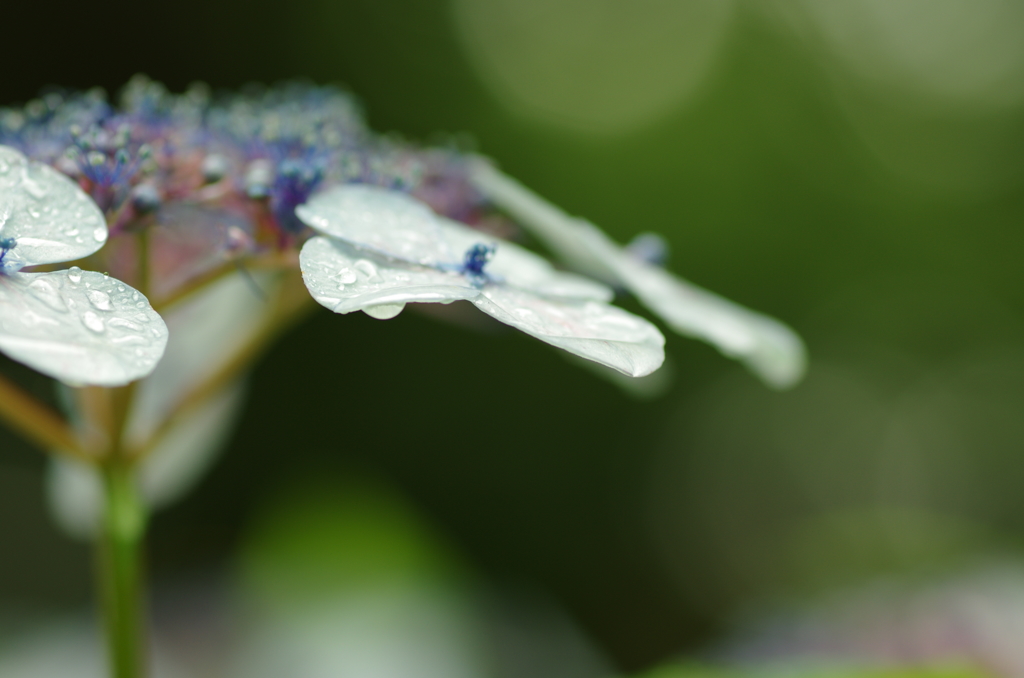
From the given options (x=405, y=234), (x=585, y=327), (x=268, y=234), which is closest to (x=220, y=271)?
(x=268, y=234)

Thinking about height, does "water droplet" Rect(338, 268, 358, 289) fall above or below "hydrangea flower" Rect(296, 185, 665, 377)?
below

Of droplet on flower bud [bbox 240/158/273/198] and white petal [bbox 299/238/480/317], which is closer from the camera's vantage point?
white petal [bbox 299/238/480/317]

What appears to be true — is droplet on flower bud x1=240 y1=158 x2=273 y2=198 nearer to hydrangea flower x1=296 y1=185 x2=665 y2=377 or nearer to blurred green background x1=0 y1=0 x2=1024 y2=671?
hydrangea flower x1=296 y1=185 x2=665 y2=377

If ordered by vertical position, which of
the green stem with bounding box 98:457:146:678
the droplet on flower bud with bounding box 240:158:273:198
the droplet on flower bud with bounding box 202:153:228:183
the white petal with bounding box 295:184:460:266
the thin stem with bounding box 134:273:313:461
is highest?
the white petal with bounding box 295:184:460:266

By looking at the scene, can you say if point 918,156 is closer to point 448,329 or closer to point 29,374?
point 448,329

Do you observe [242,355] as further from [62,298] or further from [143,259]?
[62,298]

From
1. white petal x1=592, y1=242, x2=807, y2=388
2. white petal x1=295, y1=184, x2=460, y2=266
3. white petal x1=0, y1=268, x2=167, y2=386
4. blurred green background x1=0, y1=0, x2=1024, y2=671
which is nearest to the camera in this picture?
white petal x1=0, y1=268, x2=167, y2=386

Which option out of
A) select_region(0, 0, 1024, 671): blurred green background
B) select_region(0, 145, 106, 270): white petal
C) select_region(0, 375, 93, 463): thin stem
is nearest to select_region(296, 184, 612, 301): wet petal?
select_region(0, 145, 106, 270): white petal
